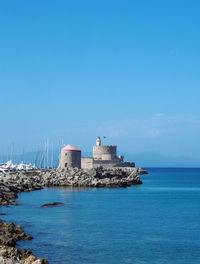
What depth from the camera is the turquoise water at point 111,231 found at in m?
13.6

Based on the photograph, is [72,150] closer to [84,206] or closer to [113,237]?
[84,206]

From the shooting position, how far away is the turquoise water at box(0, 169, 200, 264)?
13550 millimetres

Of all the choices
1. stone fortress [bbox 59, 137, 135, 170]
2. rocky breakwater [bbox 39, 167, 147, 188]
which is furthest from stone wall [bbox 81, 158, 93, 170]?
rocky breakwater [bbox 39, 167, 147, 188]

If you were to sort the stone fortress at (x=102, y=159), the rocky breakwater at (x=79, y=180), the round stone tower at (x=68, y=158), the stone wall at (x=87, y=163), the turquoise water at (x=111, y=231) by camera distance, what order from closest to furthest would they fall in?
1. the turquoise water at (x=111, y=231)
2. the rocky breakwater at (x=79, y=180)
3. the round stone tower at (x=68, y=158)
4. the stone wall at (x=87, y=163)
5. the stone fortress at (x=102, y=159)

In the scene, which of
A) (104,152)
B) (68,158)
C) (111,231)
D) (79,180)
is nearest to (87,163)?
(104,152)

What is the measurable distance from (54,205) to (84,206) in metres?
1.84

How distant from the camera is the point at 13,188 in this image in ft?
115

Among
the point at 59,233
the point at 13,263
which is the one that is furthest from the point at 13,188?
the point at 13,263

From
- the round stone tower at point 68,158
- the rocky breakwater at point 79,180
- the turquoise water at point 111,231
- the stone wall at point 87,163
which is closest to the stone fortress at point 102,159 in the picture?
the stone wall at point 87,163

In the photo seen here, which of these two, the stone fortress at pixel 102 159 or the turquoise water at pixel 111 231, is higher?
the stone fortress at pixel 102 159

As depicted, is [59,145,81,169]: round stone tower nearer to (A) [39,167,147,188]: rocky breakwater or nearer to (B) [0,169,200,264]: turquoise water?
Result: (A) [39,167,147,188]: rocky breakwater

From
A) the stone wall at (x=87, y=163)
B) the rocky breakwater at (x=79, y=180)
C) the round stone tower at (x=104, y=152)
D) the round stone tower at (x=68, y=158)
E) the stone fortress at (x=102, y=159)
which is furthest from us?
the round stone tower at (x=104, y=152)

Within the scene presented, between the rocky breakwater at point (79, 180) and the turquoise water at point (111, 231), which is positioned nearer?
the turquoise water at point (111, 231)

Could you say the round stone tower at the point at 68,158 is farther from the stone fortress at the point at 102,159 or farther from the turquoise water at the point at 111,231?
the turquoise water at the point at 111,231
